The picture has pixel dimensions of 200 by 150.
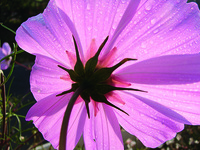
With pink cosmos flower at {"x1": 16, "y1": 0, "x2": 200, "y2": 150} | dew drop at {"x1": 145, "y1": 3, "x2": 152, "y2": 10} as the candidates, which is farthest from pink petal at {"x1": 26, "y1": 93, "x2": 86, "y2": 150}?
dew drop at {"x1": 145, "y1": 3, "x2": 152, "y2": 10}

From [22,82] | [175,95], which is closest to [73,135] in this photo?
[175,95]

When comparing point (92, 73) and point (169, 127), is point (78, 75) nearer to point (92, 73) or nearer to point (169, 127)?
point (92, 73)

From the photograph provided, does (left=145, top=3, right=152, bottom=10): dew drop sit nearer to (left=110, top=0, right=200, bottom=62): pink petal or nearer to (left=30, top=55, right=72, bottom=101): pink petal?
(left=110, top=0, right=200, bottom=62): pink petal

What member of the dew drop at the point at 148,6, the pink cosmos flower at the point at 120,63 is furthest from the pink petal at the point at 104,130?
the dew drop at the point at 148,6

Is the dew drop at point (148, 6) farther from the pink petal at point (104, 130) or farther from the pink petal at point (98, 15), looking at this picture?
the pink petal at point (104, 130)

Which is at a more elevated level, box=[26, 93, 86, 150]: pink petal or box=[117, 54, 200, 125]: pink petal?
box=[117, 54, 200, 125]: pink petal

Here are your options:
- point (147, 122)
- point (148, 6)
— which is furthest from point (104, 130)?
point (148, 6)
